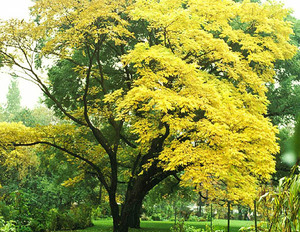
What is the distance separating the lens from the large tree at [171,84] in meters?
8.82

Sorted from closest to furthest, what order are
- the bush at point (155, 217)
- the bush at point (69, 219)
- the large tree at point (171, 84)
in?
the large tree at point (171, 84)
the bush at point (69, 219)
the bush at point (155, 217)

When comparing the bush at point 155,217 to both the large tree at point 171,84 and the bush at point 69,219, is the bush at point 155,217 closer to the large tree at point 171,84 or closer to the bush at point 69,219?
the bush at point 69,219

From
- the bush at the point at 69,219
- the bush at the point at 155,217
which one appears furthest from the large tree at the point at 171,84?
the bush at the point at 155,217

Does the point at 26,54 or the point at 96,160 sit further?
the point at 96,160

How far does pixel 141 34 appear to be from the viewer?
1324 cm

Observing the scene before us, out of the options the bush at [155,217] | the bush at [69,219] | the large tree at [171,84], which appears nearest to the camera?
the large tree at [171,84]

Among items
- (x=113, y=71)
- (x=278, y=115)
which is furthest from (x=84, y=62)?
(x=278, y=115)

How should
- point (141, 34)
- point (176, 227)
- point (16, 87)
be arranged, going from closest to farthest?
point (176, 227)
point (141, 34)
point (16, 87)

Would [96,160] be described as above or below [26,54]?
below

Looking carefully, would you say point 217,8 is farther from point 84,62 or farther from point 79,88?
point 79,88

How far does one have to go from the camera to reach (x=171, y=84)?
33.4 ft

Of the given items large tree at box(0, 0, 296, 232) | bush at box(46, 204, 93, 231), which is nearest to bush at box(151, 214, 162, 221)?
bush at box(46, 204, 93, 231)

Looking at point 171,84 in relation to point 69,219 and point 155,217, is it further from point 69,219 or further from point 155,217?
point 155,217

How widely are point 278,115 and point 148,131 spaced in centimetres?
627
